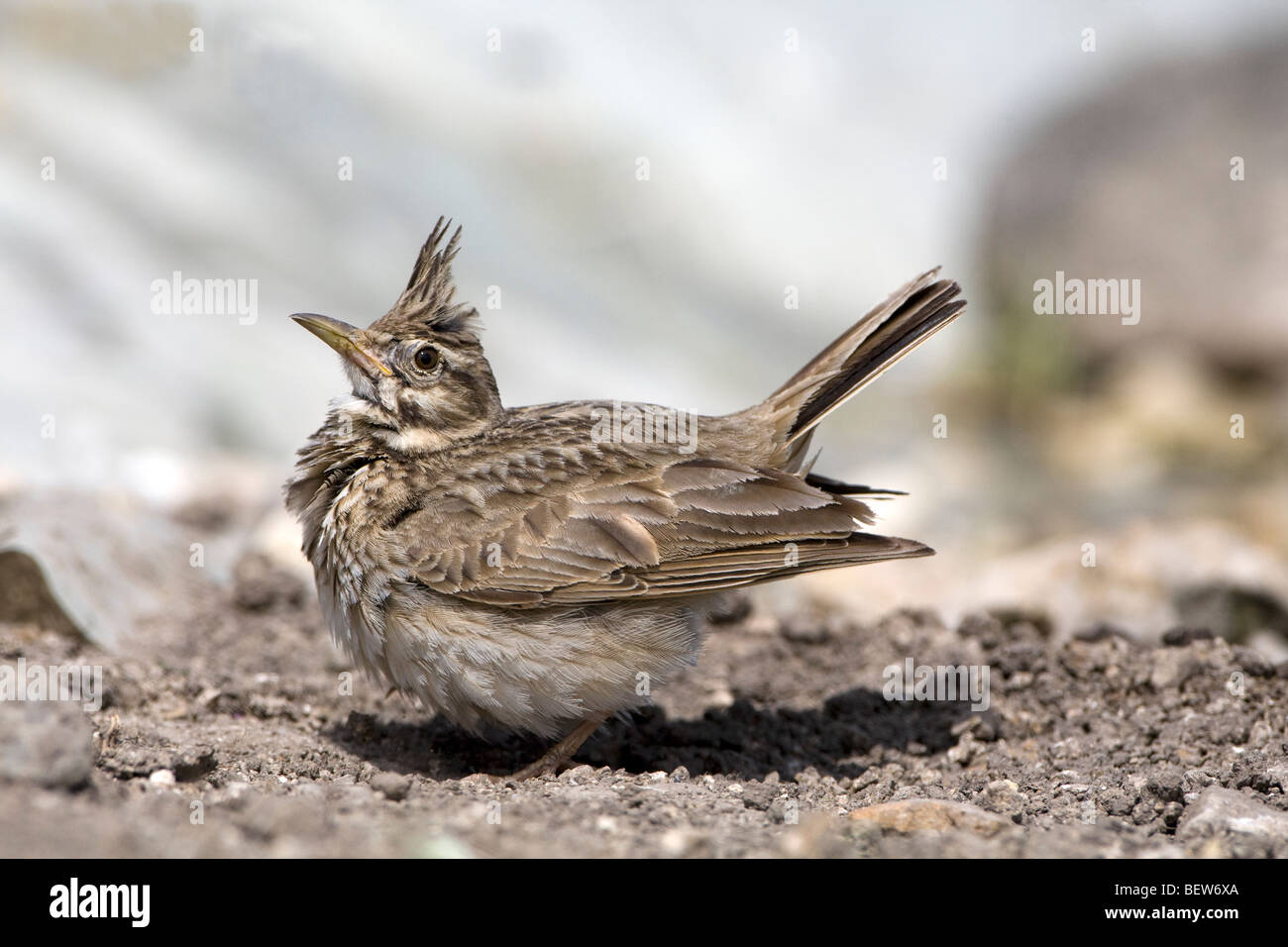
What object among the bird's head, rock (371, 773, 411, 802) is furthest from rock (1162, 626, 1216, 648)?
rock (371, 773, 411, 802)

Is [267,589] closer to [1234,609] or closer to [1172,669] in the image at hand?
[1172,669]

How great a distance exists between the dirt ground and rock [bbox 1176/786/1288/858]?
0.05 ft

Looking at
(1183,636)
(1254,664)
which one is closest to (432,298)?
(1183,636)

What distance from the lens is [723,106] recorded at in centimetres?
1970

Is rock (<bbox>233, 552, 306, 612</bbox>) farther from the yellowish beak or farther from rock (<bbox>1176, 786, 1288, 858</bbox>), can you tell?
rock (<bbox>1176, 786, 1288, 858</bbox>)

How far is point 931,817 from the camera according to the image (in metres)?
4.49

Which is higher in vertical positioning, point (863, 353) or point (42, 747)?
point (863, 353)

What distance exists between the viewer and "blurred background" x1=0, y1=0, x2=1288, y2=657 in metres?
12.3

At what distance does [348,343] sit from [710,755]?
2479mm

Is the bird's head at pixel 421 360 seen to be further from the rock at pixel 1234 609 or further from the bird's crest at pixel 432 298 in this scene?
the rock at pixel 1234 609

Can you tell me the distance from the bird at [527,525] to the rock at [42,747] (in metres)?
1.64
